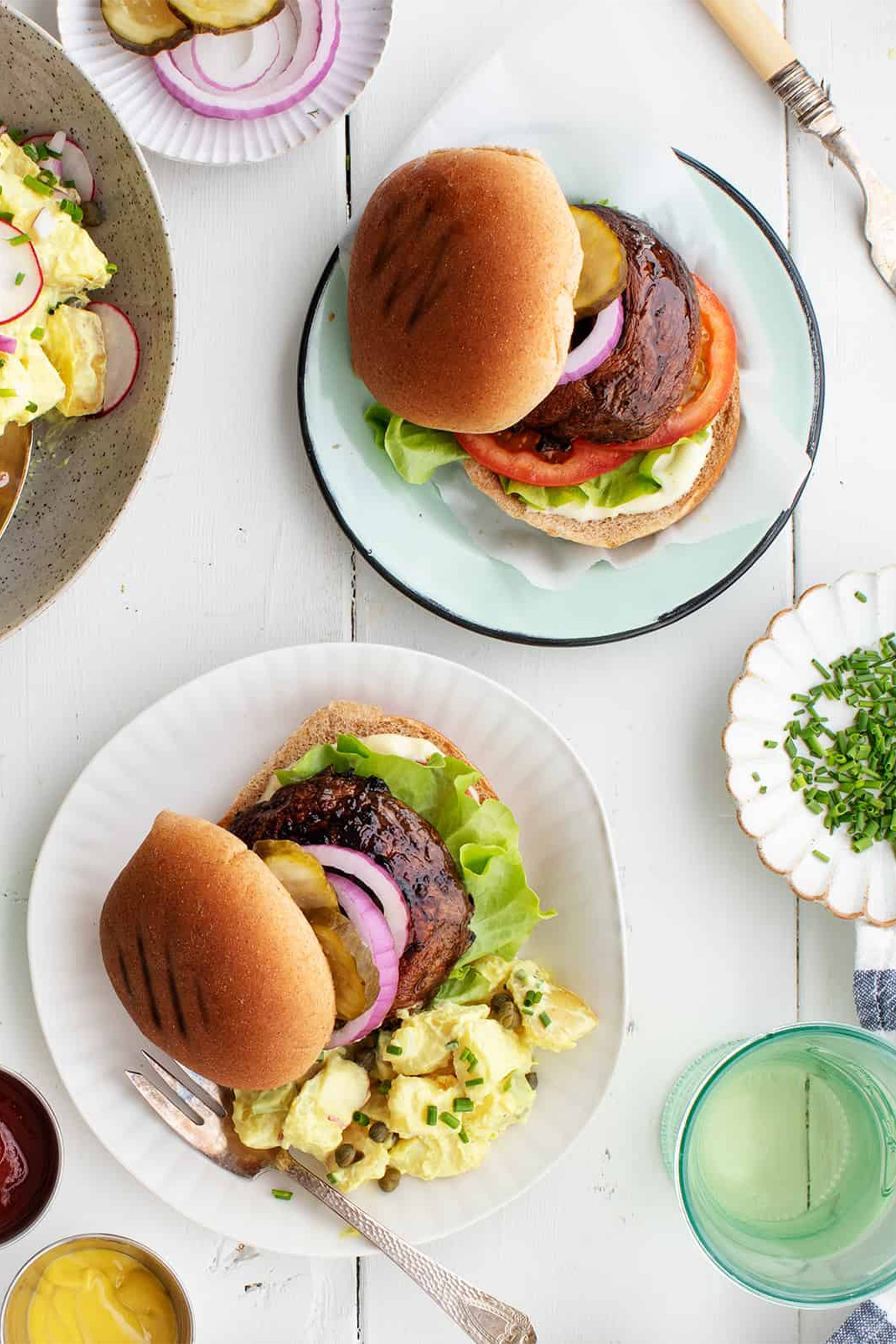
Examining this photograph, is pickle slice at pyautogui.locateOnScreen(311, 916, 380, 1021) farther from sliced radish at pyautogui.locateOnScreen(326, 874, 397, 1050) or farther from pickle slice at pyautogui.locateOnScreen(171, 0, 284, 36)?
pickle slice at pyautogui.locateOnScreen(171, 0, 284, 36)

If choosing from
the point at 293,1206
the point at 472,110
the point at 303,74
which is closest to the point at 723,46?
the point at 472,110

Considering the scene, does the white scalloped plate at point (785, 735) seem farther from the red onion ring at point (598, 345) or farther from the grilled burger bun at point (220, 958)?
the grilled burger bun at point (220, 958)

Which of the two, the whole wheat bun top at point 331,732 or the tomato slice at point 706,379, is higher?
the tomato slice at point 706,379

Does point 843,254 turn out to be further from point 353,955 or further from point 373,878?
point 353,955

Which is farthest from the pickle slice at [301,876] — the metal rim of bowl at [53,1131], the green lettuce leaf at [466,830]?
the metal rim of bowl at [53,1131]

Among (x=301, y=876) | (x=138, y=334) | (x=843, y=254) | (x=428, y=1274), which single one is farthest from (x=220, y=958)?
(x=843, y=254)

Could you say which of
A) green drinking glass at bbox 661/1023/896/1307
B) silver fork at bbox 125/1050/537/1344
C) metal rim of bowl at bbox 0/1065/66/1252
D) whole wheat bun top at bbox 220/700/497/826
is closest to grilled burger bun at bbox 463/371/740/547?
whole wheat bun top at bbox 220/700/497/826
